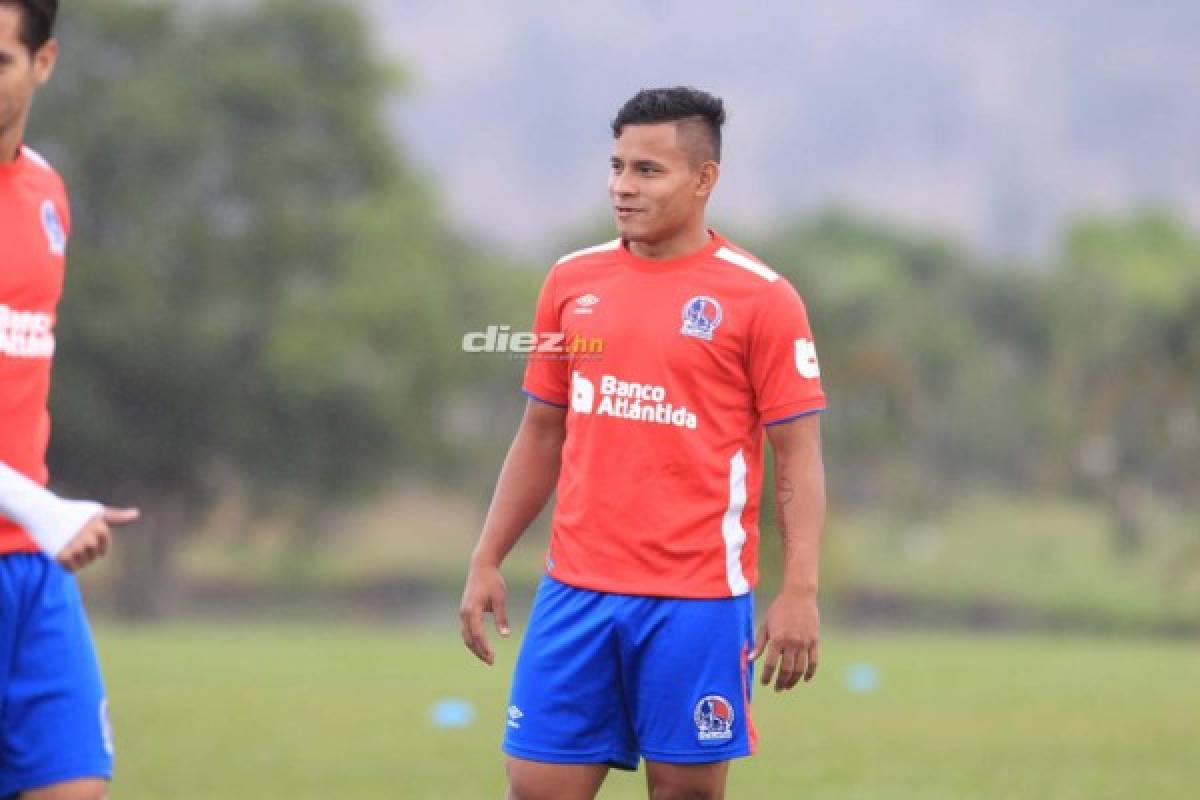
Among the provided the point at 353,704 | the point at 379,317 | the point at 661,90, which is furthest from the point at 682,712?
the point at 379,317

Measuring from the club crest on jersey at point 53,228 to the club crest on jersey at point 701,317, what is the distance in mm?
2014

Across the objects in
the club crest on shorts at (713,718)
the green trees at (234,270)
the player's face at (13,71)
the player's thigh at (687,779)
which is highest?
the player's face at (13,71)

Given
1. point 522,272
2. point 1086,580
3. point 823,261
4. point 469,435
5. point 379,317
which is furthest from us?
point 823,261

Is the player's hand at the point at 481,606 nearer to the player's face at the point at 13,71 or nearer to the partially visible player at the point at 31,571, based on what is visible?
the partially visible player at the point at 31,571

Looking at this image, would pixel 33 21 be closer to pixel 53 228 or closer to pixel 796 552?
pixel 53 228

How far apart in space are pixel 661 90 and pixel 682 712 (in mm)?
2009

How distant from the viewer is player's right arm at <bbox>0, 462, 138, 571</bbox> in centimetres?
539

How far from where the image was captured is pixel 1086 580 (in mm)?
67750

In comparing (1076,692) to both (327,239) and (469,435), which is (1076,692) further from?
(469,435)

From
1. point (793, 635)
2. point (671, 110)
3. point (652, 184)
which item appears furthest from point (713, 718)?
point (671, 110)

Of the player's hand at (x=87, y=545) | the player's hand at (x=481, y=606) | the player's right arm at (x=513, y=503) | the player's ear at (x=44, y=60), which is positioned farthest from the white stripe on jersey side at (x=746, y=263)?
the player's hand at (x=87, y=545)

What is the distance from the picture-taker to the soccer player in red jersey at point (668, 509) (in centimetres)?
690

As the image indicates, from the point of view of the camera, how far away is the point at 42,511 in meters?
5.43

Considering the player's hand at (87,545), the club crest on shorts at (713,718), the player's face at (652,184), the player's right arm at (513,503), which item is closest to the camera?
the player's hand at (87,545)
